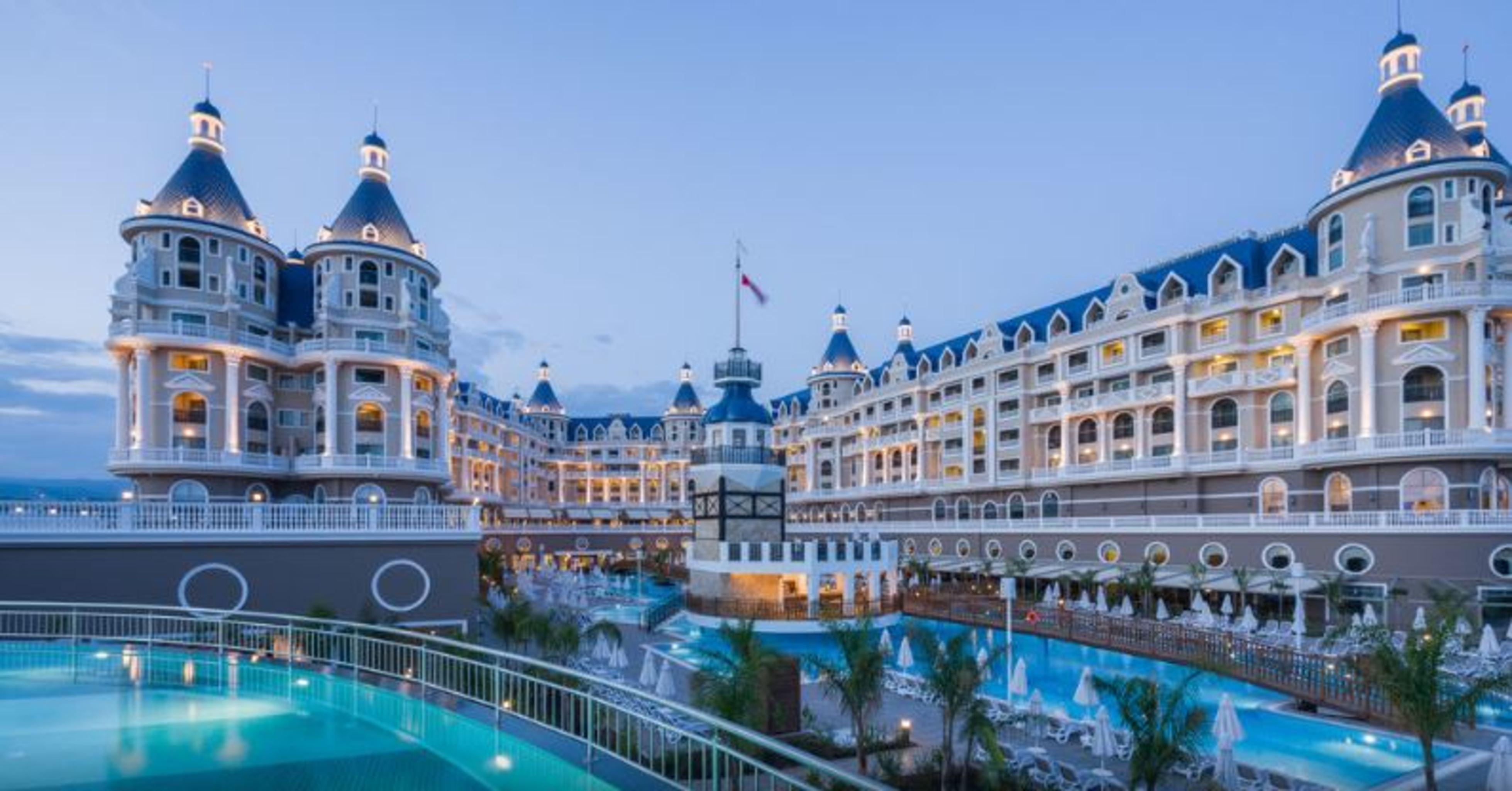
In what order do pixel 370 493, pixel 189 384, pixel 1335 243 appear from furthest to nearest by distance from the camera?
pixel 370 493 < pixel 189 384 < pixel 1335 243

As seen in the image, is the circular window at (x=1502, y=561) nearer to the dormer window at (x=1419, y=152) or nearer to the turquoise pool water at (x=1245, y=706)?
the turquoise pool water at (x=1245, y=706)

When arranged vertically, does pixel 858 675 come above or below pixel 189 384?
below

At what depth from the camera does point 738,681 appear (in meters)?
12.6

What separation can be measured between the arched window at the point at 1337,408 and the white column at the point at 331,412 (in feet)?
156

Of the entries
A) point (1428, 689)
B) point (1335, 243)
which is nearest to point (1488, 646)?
point (1428, 689)

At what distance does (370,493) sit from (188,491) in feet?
25.7

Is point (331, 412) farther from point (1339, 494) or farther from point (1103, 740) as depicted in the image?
point (1339, 494)

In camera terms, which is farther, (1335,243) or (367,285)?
(367,285)

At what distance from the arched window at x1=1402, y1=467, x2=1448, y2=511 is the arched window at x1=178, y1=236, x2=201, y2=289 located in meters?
55.9

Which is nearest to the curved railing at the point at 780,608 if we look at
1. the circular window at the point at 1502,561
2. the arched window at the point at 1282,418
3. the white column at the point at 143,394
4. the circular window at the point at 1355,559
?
the circular window at the point at 1355,559

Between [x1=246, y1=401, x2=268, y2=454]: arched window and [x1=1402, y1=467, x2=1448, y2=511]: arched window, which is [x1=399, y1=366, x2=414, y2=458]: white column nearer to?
[x1=246, y1=401, x2=268, y2=454]: arched window

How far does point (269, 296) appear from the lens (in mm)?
40750

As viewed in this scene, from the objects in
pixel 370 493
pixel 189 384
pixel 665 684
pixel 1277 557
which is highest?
pixel 189 384

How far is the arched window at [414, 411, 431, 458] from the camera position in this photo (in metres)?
41.3
